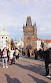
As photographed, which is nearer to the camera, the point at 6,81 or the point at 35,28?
the point at 6,81

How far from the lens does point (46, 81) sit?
608cm

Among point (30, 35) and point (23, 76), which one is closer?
point (23, 76)

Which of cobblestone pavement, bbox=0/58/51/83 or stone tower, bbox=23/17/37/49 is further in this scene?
stone tower, bbox=23/17/37/49

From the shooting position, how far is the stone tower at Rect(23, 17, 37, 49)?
76.4 meters

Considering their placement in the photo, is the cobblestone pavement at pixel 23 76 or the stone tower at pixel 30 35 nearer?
the cobblestone pavement at pixel 23 76

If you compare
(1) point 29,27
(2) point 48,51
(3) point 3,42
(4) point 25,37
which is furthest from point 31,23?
(2) point 48,51

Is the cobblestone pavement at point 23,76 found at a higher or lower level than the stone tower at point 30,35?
lower

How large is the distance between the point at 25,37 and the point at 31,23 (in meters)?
10.5

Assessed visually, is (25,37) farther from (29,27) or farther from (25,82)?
(25,82)

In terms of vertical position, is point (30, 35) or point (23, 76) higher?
point (30, 35)

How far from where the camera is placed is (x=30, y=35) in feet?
256

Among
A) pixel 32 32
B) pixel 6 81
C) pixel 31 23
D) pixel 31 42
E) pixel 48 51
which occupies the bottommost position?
pixel 6 81

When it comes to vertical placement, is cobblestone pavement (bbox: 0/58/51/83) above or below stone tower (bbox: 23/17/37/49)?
below

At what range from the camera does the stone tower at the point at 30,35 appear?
76.4 m
